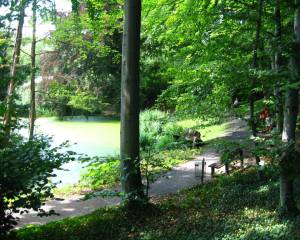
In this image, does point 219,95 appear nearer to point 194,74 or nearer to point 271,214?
point 194,74

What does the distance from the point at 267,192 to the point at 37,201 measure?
13.2ft

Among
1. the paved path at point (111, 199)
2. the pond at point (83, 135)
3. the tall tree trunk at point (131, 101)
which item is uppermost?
the tall tree trunk at point (131, 101)

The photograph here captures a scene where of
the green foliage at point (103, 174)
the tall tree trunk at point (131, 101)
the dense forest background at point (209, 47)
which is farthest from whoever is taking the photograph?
the green foliage at point (103, 174)

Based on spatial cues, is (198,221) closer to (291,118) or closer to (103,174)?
(291,118)

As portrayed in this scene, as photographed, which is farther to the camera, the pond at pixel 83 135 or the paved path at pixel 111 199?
the pond at pixel 83 135

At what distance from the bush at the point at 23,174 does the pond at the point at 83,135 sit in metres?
6.99

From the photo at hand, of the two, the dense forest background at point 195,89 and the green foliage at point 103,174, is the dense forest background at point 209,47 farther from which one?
the green foliage at point 103,174

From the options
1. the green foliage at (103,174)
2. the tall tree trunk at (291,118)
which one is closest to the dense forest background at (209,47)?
the tall tree trunk at (291,118)

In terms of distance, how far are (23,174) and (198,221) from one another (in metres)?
2.74

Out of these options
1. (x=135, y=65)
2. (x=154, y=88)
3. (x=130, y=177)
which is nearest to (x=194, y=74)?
(x=135, y=65)

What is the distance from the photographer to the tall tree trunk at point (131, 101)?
6324 mm

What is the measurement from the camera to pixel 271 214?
5543mm

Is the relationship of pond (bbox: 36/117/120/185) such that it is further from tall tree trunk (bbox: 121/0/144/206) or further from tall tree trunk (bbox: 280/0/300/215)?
tall tree trunk (bbox: 280/0/300/215)

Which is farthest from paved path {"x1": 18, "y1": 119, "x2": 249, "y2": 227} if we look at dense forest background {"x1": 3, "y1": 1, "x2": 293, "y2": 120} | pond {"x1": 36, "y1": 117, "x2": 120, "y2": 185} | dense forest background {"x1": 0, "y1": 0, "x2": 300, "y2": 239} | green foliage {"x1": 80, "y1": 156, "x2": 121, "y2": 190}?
pond {"x1": 36, "y1": 117, "x2": 120, "y2": 185}
